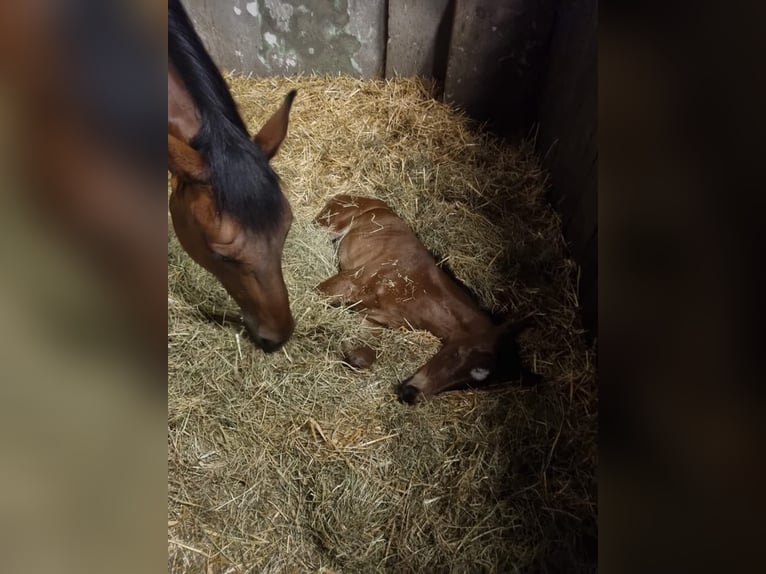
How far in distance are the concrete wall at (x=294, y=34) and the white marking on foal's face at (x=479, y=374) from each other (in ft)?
4.75

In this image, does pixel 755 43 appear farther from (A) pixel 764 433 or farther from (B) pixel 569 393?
(B) pixel 569 393

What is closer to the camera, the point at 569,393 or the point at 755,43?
the point at 755,43

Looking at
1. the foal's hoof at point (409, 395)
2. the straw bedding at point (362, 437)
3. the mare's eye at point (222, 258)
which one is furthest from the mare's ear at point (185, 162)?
the foal's hoof at point (409, 395)

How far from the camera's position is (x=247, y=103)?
1897 millimetres

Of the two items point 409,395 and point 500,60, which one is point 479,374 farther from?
point 500,60

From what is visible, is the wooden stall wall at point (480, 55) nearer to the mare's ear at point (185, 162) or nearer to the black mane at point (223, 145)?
the black mane at point (223, 145)

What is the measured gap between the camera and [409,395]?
1595mm

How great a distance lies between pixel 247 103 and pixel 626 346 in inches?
64.4

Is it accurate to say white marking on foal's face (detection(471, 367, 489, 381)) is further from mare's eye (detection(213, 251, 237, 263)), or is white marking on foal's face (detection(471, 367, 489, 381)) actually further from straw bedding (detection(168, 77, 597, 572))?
mare's eye (detection(213, 251, 237, 263))

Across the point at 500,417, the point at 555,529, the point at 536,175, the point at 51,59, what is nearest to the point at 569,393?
the point at 500,417

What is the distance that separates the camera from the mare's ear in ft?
3.63

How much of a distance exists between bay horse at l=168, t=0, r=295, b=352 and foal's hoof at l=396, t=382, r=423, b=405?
45 centimetres

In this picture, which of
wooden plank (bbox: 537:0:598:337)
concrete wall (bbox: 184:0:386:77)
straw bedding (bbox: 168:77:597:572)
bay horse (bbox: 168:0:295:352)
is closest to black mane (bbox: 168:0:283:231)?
bay horse (bbox: 168:0:295:352)

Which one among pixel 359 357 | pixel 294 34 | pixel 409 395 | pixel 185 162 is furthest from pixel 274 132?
pixel 294 34
